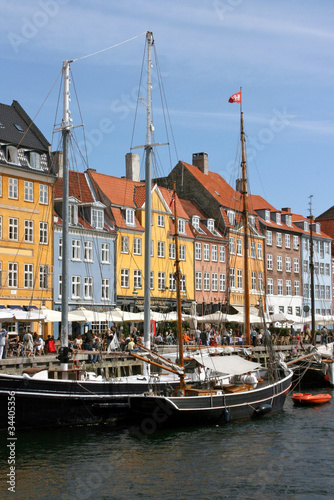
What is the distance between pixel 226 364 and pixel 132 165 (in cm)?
3722

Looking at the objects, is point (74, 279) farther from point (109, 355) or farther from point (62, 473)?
point (62, 473)

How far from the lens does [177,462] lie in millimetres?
23391

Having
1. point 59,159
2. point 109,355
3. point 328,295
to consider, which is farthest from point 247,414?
point 328,295

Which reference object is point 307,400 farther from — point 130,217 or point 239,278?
point 239,278

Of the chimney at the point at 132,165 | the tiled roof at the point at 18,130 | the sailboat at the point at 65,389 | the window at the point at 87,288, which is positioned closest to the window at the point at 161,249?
the chimney at the point at 132,165

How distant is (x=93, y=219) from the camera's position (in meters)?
57.9

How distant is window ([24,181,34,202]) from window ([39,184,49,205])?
2.61ft

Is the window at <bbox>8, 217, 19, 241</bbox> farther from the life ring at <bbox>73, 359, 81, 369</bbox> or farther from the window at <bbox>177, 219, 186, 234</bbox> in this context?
the window at <bbox>177, 219, 186, 234</bbox>

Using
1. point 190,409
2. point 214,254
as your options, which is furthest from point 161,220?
point 190,409

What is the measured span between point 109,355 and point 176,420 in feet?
28.8

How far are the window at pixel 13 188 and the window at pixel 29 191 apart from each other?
2.71 feet

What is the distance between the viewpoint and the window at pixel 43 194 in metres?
53.1

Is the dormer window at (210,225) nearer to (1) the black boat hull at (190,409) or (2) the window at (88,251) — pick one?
(2) the window at (88,251)

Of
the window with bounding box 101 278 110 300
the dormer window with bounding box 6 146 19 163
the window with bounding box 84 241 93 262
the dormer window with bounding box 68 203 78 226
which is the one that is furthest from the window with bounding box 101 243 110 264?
the dormer window with bounding box 6 146 19 163
